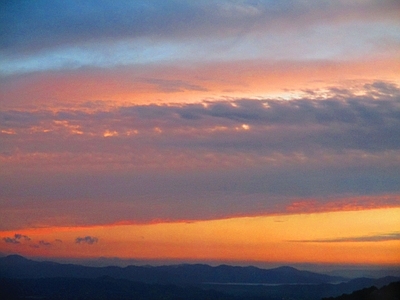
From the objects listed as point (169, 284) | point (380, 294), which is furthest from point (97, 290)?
point (380, 294)

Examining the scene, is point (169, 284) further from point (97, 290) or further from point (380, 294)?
point (380, 294)

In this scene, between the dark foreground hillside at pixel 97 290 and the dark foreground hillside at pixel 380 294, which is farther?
the dark foreground hillside at pixel 97 290

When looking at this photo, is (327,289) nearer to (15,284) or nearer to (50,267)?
(15,284)

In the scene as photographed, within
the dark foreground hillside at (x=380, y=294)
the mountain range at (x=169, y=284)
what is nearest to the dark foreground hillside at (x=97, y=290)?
the mountain range at (x=169, y=284)

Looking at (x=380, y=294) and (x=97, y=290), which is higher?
(x=380, y=294)

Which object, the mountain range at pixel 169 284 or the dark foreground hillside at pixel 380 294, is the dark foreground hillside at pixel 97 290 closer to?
the mountain range at pixel 169 284

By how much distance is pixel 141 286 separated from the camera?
14850 cm

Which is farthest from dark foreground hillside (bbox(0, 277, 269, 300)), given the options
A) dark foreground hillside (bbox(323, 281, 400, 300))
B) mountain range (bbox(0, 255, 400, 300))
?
dark foreground hillside (bbox(323, 281, 400, 300))

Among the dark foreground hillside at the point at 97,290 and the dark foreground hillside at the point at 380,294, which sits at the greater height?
the dark foreground hillside at the point at 380,294

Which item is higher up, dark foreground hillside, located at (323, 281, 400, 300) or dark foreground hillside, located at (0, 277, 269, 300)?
dark foreground hillside, located at (323, 281, 400, 300)

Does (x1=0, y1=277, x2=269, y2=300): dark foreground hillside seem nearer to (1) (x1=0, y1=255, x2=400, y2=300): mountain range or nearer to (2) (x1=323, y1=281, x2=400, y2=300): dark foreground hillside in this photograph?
(1) (x1=0, y1=255, x2=400, y2=300): mountain range

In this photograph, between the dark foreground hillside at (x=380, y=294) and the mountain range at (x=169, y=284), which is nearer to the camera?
the dark foreground hillside at (x=380, y=294)

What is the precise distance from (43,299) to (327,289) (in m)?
58.9

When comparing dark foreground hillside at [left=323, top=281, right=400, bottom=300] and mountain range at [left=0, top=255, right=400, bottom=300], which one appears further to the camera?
mountain range at [left=0, top=255, right=400, bottom=300]
